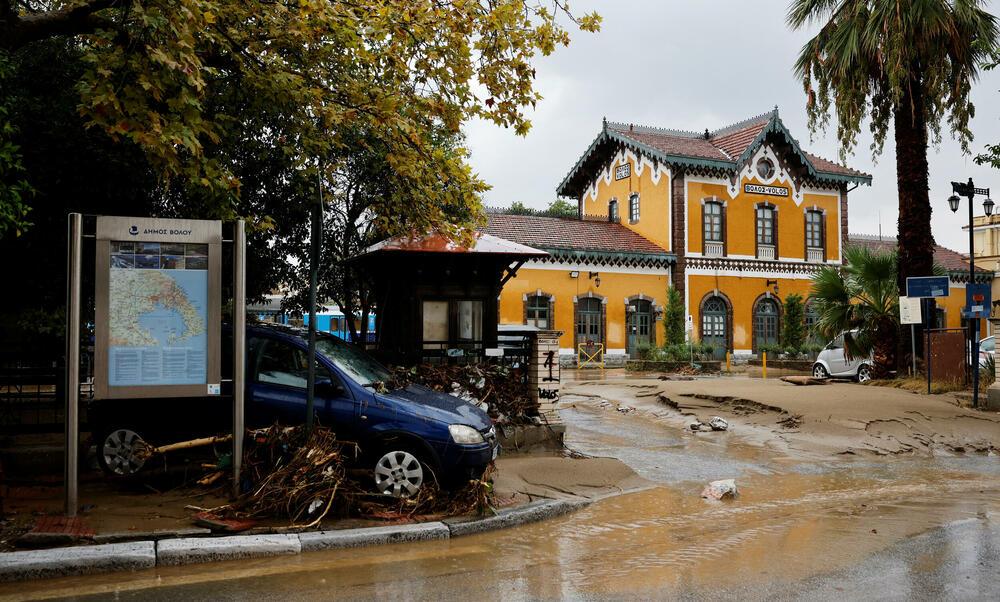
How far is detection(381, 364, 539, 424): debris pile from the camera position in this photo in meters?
9.85

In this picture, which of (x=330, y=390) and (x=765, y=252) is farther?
(x=765, y=252)

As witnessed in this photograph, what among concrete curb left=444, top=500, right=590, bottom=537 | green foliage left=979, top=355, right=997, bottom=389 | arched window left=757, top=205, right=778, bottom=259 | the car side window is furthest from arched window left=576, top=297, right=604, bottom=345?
the car side window

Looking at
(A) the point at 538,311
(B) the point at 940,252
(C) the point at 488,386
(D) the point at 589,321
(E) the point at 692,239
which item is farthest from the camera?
(B) the point at 940,252

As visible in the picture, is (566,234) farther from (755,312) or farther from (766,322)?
(766,322)

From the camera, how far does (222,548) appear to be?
5344 mm

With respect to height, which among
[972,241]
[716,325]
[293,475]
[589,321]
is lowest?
[293,475]

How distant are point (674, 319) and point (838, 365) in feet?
31.4

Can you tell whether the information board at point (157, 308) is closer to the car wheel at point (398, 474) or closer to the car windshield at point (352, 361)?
the car windshield at point (352, 361)

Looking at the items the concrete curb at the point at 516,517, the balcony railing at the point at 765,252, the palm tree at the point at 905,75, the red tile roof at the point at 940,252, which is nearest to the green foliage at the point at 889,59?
the palm tree at the point at 905,75

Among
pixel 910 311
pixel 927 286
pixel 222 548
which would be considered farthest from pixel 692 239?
pixel 222 548

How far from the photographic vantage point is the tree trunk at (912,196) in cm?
1645

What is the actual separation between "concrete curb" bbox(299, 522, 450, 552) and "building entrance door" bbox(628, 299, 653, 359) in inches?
1040

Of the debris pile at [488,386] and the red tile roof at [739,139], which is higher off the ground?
the red tile roof at [739,139]

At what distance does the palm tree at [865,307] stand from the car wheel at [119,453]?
1505cm
